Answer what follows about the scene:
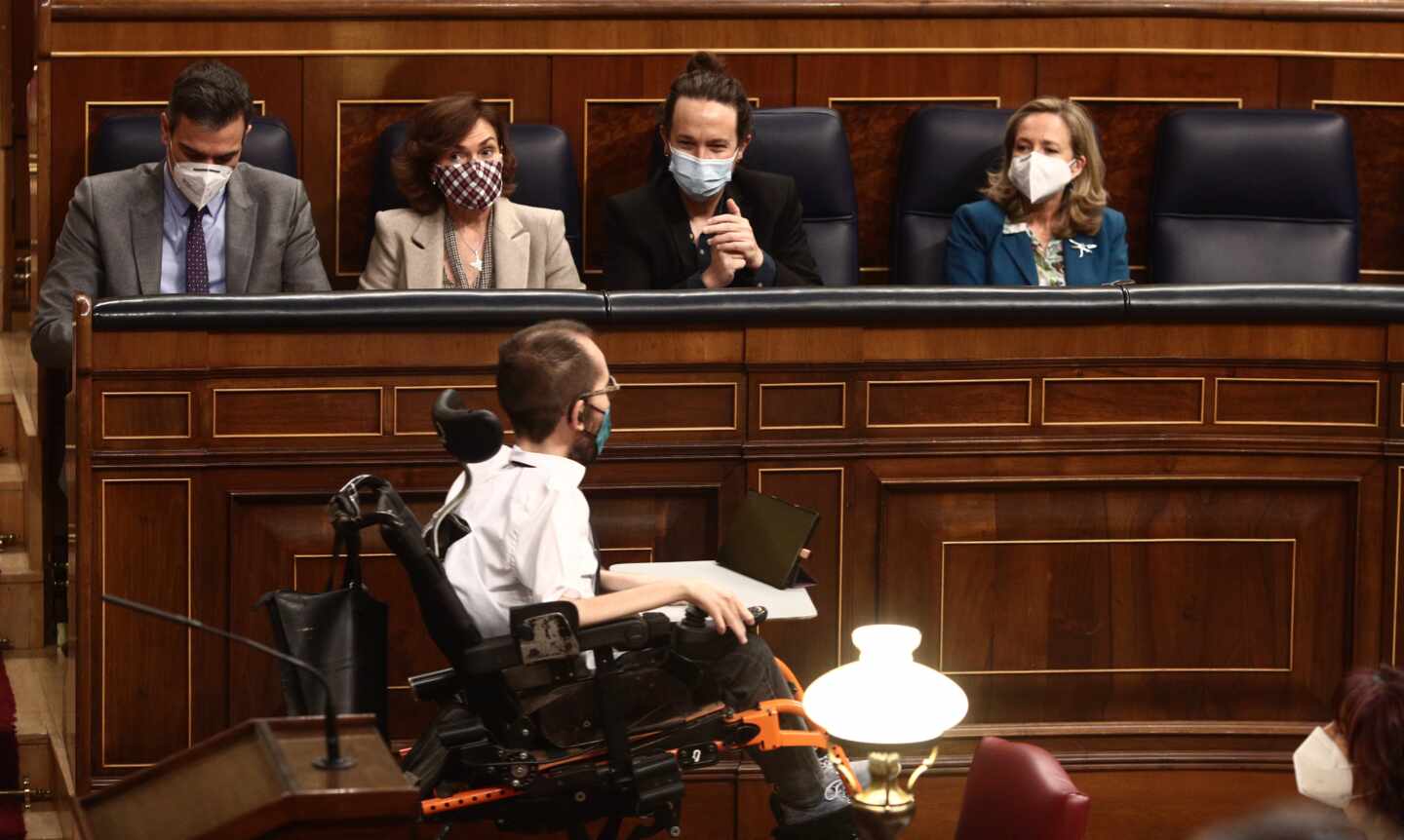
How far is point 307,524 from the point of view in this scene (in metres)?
3.02

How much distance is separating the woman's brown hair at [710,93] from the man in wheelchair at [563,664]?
1201 mm

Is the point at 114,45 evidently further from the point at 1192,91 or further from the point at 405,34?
the point at 1192,91

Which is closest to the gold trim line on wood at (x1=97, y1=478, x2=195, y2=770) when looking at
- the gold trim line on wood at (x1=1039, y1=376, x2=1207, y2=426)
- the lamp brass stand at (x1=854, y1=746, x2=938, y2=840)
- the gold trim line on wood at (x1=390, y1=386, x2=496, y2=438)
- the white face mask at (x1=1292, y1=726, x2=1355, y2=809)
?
the gold trim line on wood at (x1=390, y1=386, x2=496, y2=438)

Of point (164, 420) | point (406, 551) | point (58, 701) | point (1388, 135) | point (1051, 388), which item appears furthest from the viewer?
point (1388, 135)

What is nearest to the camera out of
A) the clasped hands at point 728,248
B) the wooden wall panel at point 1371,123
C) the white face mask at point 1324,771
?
the white face mask at point 1324,771

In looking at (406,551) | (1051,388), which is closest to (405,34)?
(1051,388)

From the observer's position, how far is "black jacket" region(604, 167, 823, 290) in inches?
149

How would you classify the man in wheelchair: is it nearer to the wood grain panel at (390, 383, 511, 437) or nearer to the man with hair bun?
the man with hair bun

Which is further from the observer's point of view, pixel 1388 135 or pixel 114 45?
pixel 1388 135

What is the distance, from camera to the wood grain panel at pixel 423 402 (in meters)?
3.03

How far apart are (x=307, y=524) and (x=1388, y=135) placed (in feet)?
9.05

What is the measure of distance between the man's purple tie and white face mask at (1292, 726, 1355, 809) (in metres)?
2.21

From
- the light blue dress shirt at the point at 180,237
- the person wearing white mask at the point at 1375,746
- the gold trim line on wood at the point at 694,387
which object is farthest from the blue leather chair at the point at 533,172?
the person wearing white mask at the point at 1375,746

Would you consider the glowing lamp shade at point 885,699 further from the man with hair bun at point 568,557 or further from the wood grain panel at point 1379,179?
the wood grain panel at point 1379,179
